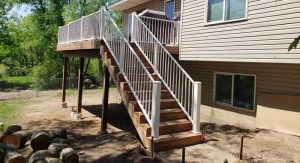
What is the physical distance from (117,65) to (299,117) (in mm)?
5797

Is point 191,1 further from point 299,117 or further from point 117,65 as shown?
point 299,117

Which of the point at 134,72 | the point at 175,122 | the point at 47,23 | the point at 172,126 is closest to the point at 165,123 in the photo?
the point at 172,126

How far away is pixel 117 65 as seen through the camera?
30.1ft

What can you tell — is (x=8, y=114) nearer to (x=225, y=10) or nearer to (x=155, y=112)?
(x=155, y=112)

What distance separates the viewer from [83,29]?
12195 mm

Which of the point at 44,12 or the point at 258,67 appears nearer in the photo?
the point at 258,67

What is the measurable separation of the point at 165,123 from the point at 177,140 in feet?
2.11

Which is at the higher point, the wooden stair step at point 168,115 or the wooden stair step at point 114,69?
the wooden stair step at point 114,69

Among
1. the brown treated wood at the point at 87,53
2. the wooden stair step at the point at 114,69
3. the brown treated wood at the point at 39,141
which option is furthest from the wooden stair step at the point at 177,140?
the brown treated wood at the point at 87,53

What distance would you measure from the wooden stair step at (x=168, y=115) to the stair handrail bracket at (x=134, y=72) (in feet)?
0.50

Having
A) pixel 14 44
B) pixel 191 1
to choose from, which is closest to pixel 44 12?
pixel 14 44

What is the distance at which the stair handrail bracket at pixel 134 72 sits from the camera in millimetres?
6992

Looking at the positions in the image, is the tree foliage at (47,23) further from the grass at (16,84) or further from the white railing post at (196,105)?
the white railing post at (196,105)

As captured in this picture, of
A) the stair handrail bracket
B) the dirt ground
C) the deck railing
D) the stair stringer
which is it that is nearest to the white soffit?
the deck railing
